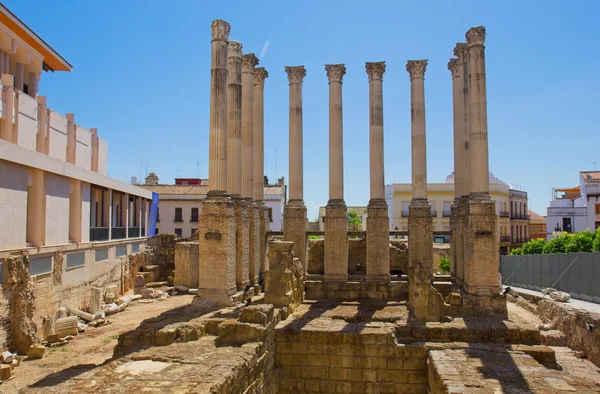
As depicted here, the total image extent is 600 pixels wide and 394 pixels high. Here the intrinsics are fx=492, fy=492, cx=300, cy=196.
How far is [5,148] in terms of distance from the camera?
13570mm

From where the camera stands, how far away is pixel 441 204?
130 feet

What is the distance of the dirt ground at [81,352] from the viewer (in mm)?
11180

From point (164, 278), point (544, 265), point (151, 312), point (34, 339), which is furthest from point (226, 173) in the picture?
point (544, 265)

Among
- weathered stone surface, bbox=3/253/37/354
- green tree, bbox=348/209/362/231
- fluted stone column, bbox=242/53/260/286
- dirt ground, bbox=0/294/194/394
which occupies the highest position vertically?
fluted stone column, bbox=242/53/260/286

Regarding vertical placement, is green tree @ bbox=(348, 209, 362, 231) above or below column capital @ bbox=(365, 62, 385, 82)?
below

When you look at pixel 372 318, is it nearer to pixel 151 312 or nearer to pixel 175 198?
pixel 151 312

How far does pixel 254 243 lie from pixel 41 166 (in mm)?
7772

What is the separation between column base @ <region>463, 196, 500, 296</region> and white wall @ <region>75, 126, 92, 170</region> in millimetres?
17230

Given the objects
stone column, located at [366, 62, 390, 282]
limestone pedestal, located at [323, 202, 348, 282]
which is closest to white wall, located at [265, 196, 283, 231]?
stone column, located at [366, 62, 390, 282]

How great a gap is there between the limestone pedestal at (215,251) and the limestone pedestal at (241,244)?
1487 mm

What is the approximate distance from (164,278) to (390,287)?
42.3 feet

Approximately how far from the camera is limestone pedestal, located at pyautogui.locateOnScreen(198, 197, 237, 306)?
50.3ft

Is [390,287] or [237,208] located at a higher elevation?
[237,208]

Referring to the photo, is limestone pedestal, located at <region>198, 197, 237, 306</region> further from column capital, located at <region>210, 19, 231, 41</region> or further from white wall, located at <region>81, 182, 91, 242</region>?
white wall, located at <region>81, 182, 91, 242</region>
